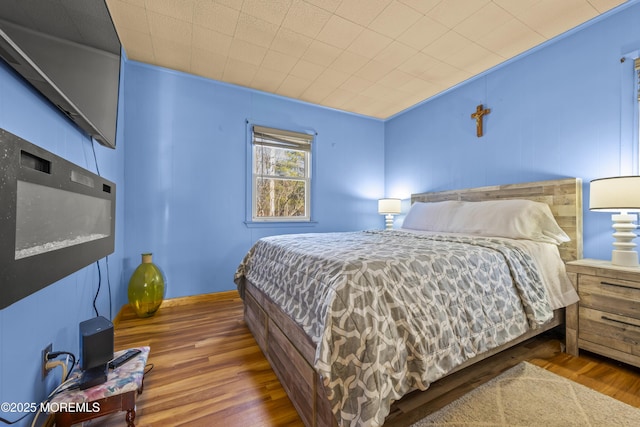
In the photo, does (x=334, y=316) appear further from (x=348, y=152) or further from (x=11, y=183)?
(x=348, y=152)

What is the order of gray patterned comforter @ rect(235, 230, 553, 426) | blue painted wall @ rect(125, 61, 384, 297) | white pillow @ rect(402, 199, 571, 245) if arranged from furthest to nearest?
blue painted wall @ rect(125, 61, 384, 297)
white pillow @ rect(402, 199, 571, 245)
gray patterned comforter @ rect(235, 230, 553, 426)

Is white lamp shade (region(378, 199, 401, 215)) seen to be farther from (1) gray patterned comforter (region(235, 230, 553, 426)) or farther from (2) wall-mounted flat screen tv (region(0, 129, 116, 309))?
(2) wall-mounted flat screen tv (region(0, 129, 116, 309))

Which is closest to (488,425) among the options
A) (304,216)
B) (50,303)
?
(50,303)

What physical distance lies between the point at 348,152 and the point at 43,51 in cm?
351

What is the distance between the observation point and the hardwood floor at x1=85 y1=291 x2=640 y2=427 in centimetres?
131

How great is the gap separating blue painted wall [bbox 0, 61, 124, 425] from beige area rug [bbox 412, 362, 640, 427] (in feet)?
5.35

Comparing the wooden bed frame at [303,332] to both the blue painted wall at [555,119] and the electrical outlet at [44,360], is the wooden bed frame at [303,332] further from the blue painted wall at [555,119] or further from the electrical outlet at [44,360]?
the electrical outlet at [44,360]

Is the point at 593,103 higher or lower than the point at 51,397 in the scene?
higher

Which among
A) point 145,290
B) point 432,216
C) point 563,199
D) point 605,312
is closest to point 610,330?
point 605,312

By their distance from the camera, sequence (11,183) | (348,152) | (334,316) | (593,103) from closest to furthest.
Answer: (11,183)
(334,316)
(593,103)
(348,152)

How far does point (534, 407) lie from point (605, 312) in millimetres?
965

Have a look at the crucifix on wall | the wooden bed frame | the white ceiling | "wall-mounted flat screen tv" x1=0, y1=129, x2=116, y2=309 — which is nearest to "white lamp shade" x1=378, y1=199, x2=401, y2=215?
the wooden bed frame

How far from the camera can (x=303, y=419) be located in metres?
1.25

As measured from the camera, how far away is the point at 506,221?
7.41 feet
